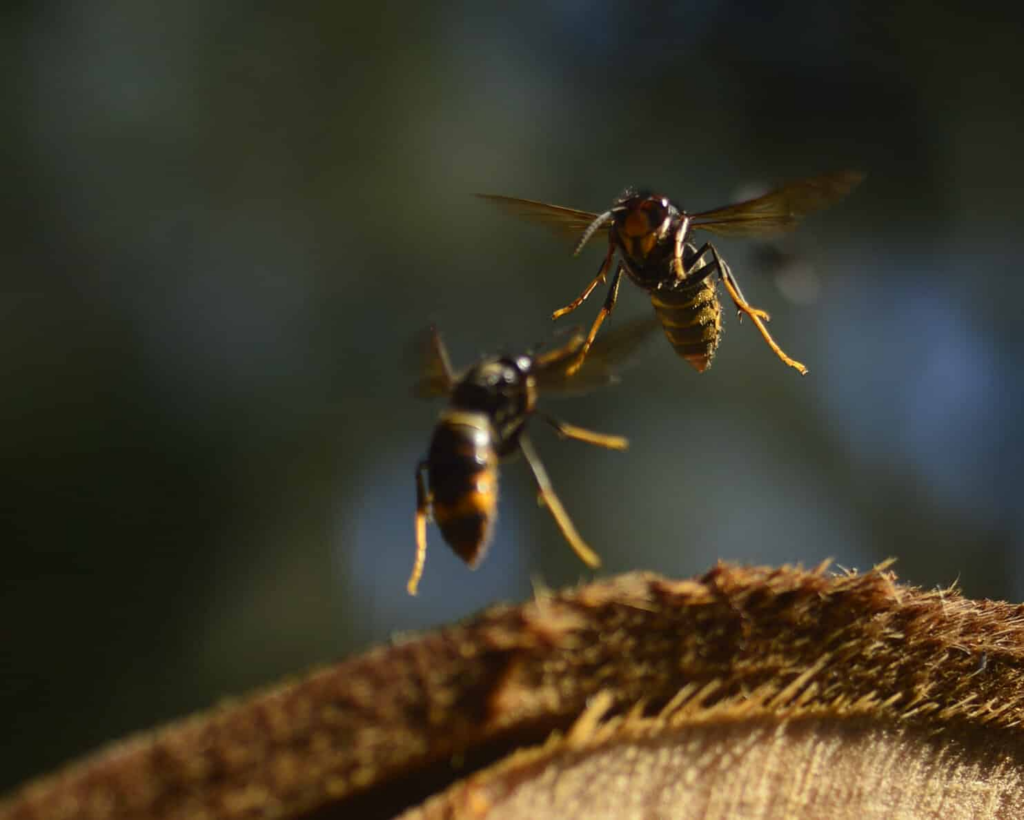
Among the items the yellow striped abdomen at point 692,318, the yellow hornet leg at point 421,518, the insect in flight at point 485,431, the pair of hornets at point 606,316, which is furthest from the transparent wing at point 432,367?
the yellow striped abdomen at point 692,318

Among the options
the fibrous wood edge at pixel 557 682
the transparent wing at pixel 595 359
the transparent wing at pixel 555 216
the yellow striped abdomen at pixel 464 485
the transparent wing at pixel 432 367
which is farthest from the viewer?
the transparent wing at pixel 432 367

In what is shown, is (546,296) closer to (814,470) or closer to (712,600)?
(814,470)

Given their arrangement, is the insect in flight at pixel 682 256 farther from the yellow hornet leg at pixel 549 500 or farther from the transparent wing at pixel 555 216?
the yellow hornet leg at pixel 549 500

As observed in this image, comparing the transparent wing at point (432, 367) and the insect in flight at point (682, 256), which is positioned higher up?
the insect in flight at point (682, 256)

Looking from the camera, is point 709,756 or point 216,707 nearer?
point 216,707

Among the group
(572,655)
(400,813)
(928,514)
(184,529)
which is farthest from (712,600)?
(928,514)

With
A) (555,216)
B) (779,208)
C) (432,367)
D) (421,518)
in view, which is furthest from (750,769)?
(432,367)
